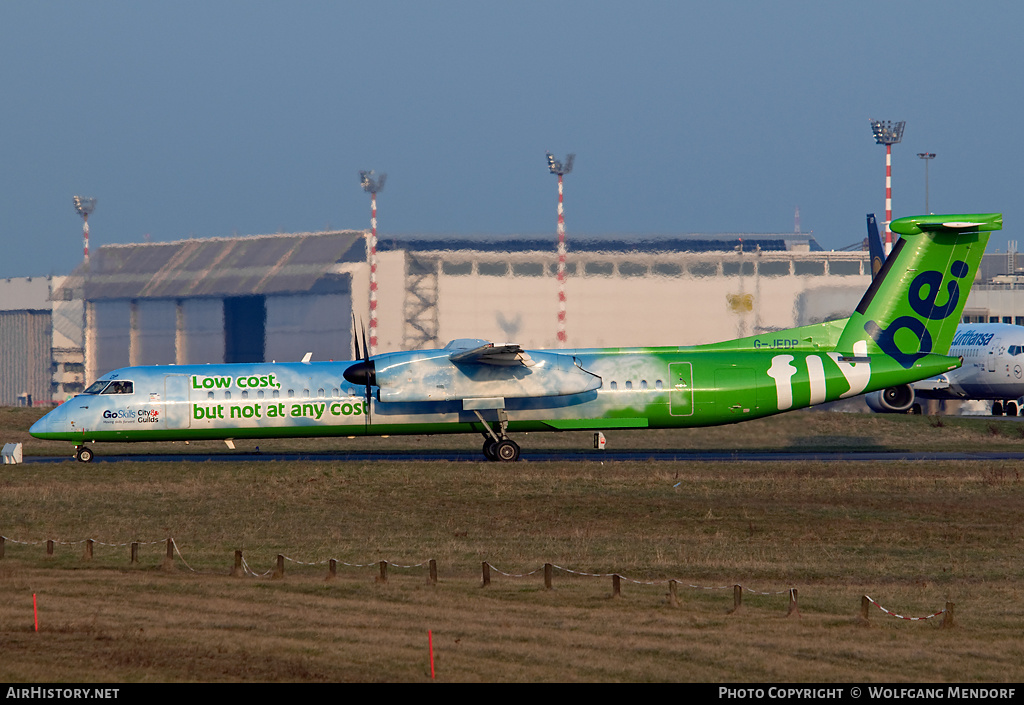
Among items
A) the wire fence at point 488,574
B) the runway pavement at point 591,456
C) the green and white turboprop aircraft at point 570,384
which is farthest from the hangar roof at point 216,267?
the wire fence at point 488,574

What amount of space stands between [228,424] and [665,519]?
1567 cm

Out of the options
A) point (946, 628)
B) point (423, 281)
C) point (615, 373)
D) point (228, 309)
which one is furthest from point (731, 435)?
point (228, 309)

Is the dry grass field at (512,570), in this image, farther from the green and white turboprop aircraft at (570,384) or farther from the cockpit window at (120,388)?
the cockpit window at (120,388)

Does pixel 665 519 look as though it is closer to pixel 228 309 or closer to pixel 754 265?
pixel 754 265

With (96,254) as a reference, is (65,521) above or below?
below

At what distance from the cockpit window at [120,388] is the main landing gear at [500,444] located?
1139 centimetres

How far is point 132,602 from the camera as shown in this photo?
19.1 meters

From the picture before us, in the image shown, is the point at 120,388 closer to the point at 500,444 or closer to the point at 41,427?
the point at 41,427

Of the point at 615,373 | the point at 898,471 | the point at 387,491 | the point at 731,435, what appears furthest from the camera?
the point at 731,435

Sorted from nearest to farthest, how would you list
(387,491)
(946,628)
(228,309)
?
(946,628) → (387,491) → (228,309)

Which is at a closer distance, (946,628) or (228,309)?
(946,628)

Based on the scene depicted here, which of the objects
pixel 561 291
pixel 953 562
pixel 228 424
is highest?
pixel 561 291

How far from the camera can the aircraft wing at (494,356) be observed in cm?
3525

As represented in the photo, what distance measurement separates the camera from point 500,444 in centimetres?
3756
